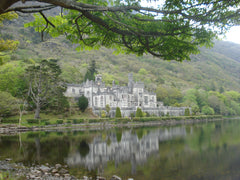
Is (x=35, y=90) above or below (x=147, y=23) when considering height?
above

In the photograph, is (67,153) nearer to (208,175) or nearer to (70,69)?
(208,175)

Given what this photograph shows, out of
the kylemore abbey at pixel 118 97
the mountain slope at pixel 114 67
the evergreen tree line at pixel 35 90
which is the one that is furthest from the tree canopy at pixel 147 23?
the mountain slope at pixel 114 67

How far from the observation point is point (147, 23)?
675 cm

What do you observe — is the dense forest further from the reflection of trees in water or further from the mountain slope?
the reflection of trees in water

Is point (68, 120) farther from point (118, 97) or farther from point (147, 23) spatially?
point (147, 23)

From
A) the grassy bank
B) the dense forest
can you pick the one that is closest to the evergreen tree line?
the dense forest

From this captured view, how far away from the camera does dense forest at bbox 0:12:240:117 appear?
50031 mm

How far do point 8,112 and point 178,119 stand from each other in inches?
2030

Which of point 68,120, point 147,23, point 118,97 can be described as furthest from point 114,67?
point 147,23

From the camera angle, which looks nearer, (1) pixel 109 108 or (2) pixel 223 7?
(2) pixel 223 7

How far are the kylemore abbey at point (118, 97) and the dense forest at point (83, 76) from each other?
345 inches

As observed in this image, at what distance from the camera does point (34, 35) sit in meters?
132

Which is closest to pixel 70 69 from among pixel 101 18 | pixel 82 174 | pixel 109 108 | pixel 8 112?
pixel 109 108

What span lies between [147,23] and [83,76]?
308 ft
